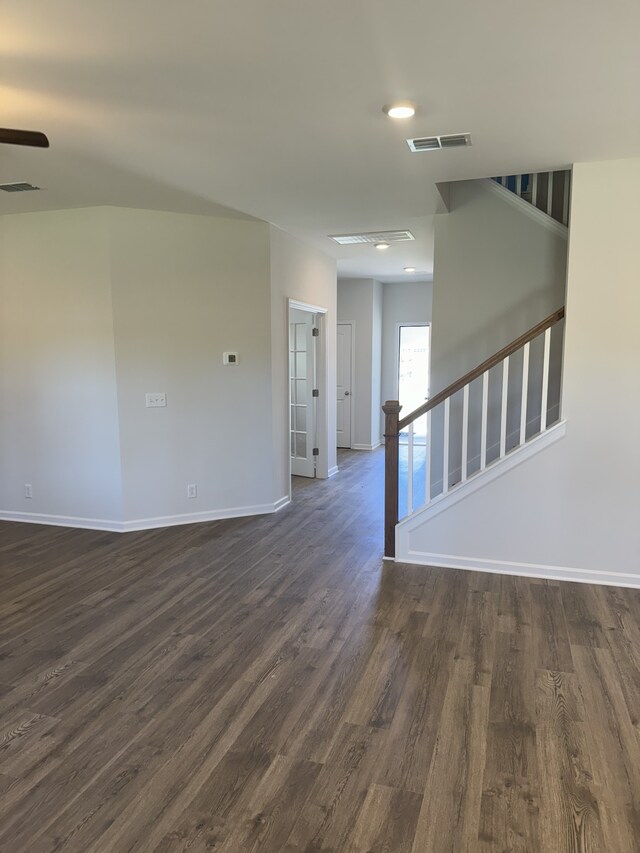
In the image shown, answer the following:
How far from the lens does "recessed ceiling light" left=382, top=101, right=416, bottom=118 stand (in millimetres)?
2646

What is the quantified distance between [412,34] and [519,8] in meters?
0.37

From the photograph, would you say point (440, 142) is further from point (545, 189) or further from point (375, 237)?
point (375, 237)

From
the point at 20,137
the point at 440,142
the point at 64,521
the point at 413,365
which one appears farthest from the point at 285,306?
the point at 413,365

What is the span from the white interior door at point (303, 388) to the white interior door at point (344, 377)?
204cm

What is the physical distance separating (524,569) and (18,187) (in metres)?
4.36

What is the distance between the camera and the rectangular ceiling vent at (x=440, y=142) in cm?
306

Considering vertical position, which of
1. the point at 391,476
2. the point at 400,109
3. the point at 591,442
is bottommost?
the point at 391,476

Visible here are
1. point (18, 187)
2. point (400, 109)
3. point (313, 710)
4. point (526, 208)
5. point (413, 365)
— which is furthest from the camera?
point (413, 365)

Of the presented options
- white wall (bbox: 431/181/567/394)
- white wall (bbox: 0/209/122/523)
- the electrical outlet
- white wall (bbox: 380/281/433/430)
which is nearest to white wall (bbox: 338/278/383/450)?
white wall (bbox: 380/281/433/430)

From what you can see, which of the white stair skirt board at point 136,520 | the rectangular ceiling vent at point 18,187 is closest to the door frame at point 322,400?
the white stair skirt board at point 136,520

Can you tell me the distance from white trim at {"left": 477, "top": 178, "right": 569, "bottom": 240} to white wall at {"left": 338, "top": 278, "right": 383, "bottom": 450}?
4.16m

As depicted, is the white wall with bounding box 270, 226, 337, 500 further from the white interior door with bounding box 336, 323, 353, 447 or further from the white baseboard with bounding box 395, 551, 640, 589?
the white interior door with bounding box 336, 323, 353, 447

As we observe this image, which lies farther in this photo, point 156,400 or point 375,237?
point 375,237

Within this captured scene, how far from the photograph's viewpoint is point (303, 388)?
6.80 metres
